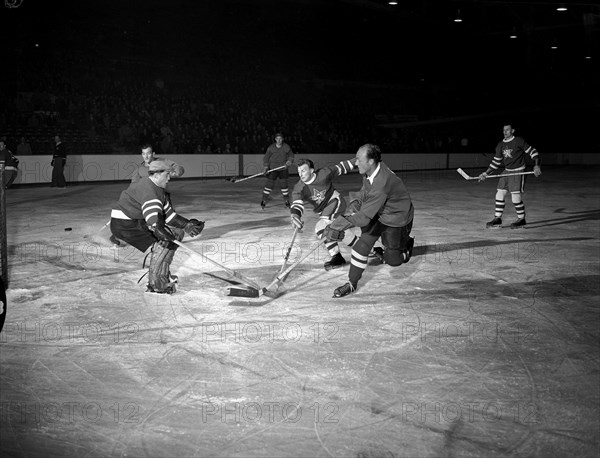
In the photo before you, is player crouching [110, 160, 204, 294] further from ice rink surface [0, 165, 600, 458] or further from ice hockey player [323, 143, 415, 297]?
ice hockey player [323, 143, 415, 297]

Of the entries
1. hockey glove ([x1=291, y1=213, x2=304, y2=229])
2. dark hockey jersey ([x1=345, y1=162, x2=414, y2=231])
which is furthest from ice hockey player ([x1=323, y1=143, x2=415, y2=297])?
hockey glove ([x1=291, y1=213, x2=304, y2=229])

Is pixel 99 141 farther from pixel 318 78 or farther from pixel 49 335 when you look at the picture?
pixel 49 335

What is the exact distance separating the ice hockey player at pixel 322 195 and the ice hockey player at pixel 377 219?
99 centimetres

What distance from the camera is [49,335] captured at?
5.09 meters

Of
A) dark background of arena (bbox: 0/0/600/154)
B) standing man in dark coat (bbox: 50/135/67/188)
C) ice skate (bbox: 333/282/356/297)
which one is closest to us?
ice skate (bbox: 333/282/356/297)

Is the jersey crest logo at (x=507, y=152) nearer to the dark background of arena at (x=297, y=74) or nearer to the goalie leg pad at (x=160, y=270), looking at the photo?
the goalie leg pad at (x=160, y=270)

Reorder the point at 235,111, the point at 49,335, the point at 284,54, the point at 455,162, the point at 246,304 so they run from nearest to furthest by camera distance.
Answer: the point at 49,335 < the point at 246,304 < the point at 235,111 < the point at 455,162 < the point at 284,54

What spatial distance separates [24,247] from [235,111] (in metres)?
17.9

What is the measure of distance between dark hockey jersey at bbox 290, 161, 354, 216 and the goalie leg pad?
1613 mm

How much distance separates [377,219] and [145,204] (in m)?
2.20

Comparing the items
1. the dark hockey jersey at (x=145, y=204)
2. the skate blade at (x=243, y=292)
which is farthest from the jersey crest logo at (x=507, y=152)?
the dark hockey jersey at (x=145, y=204)

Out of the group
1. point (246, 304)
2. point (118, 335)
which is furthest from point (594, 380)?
point (118, 335)

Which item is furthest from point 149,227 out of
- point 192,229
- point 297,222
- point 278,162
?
point 278,162

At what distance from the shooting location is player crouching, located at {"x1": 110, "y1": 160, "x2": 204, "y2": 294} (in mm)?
6078
